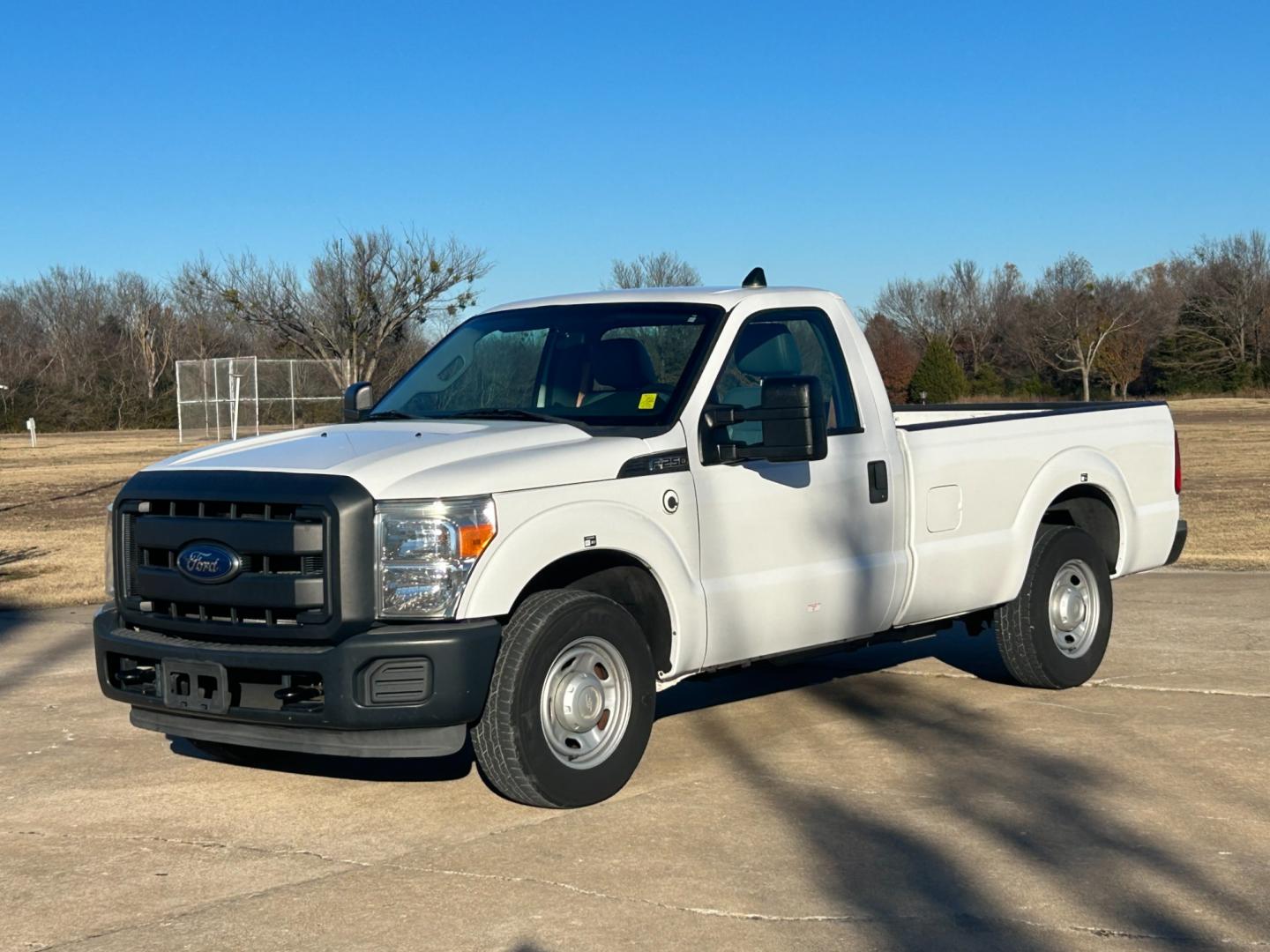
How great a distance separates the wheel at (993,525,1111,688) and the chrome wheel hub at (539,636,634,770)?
286cm

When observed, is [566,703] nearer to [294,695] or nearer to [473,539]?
[473,539]

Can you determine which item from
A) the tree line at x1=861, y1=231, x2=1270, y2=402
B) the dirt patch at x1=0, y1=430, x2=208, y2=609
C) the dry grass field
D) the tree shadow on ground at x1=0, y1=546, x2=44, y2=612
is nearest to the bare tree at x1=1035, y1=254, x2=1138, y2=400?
the tree line at x1=861, y1=231, x2=1270, y2=402

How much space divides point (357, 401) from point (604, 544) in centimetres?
219

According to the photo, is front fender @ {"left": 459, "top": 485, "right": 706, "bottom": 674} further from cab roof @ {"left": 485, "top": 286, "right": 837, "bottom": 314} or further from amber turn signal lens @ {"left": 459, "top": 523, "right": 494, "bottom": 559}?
cab roof @ {"left": 485, "top": 286, "right": 837, "bottom": 314}

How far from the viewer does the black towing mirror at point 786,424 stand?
6453 millimetres

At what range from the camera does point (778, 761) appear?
22.7ft

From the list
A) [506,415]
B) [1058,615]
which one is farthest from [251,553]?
[1058,615]

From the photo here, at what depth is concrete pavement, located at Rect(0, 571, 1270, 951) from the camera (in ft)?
15.8

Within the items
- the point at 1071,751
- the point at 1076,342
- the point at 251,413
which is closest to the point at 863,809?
the point at 1071,751

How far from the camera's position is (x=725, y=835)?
19.0ft

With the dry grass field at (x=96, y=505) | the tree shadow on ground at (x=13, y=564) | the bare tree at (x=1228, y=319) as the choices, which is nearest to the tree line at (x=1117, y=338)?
the bare tree at (x=1228, y=319)

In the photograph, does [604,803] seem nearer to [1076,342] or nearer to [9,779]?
[9,779]

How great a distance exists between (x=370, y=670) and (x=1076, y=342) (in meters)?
80.4

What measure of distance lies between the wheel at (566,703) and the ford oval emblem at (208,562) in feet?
3.35
